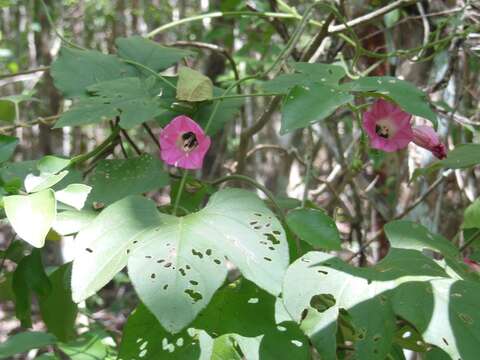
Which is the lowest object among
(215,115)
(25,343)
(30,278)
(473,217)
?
(25,343)

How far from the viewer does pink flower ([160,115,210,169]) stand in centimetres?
92

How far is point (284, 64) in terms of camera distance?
3.68ft

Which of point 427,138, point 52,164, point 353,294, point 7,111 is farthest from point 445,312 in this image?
point 7,111

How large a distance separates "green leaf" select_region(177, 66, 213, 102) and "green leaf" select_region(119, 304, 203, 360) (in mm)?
329

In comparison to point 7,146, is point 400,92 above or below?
above

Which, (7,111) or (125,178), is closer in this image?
(125,178)

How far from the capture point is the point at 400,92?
0.84m

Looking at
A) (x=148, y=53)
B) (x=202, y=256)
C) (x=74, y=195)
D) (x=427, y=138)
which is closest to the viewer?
(x=202, y=256)

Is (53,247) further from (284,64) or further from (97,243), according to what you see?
(97,243)

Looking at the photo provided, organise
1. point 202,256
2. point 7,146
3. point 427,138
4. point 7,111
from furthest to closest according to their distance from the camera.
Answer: point 7,111 → point 427,138 → point 7,146 → point 202,256

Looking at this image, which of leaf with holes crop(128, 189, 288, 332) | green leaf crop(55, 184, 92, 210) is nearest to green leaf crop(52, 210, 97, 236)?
green leaf crop(55, 184, 92, 210)

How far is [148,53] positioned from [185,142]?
0.28 meters

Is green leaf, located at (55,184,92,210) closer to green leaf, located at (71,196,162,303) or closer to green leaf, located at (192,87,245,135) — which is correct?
green leaf, located at (71,196,162,303)

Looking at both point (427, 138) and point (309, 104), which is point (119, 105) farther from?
point (427, 138)
